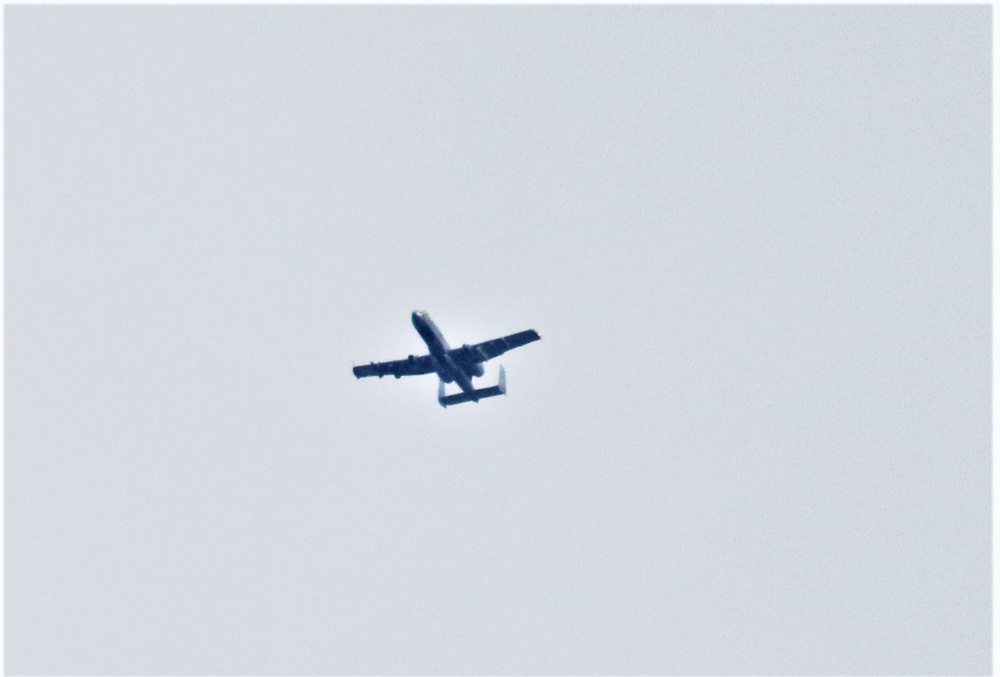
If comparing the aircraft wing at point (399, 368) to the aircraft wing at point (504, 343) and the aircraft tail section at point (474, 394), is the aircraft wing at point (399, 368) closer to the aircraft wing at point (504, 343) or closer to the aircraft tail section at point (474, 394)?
the aircraft tail section at point (474, 394)

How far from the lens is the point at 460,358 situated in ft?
186

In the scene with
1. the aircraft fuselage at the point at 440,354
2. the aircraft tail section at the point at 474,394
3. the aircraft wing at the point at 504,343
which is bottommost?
the aircraft tail section at the point at 474,394

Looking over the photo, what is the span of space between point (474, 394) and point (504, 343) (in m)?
3.31

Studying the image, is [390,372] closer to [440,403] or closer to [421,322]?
[440,403]

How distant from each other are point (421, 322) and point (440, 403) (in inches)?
263

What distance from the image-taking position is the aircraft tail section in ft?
Result: 190

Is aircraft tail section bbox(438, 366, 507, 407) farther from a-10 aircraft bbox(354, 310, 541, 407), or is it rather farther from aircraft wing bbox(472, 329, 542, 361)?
aircraft wing bbox(472, 329, 542, 361)

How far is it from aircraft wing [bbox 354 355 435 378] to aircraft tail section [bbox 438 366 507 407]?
1.51 meters

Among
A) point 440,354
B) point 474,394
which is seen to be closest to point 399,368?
point 474,394

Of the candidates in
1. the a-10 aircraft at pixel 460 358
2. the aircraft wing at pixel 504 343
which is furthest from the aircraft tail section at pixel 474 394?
the aircraft wing at pixel 504 343

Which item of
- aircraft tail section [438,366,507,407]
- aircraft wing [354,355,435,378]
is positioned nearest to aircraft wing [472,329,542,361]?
aircraft tail section [438,366,507,407]

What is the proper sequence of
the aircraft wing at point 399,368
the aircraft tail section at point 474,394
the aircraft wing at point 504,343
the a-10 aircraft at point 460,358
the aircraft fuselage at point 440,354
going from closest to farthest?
the aircraft fuselage at point 440,354 < the a-10 aircraft at point 460,358 < the aircraft wing at point 504,343 < the aircraft tail section at point 474,394 < the aircraft wing at point 399,368

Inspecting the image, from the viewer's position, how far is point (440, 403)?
193ft

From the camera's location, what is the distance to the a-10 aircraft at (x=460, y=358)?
54.7 metres
